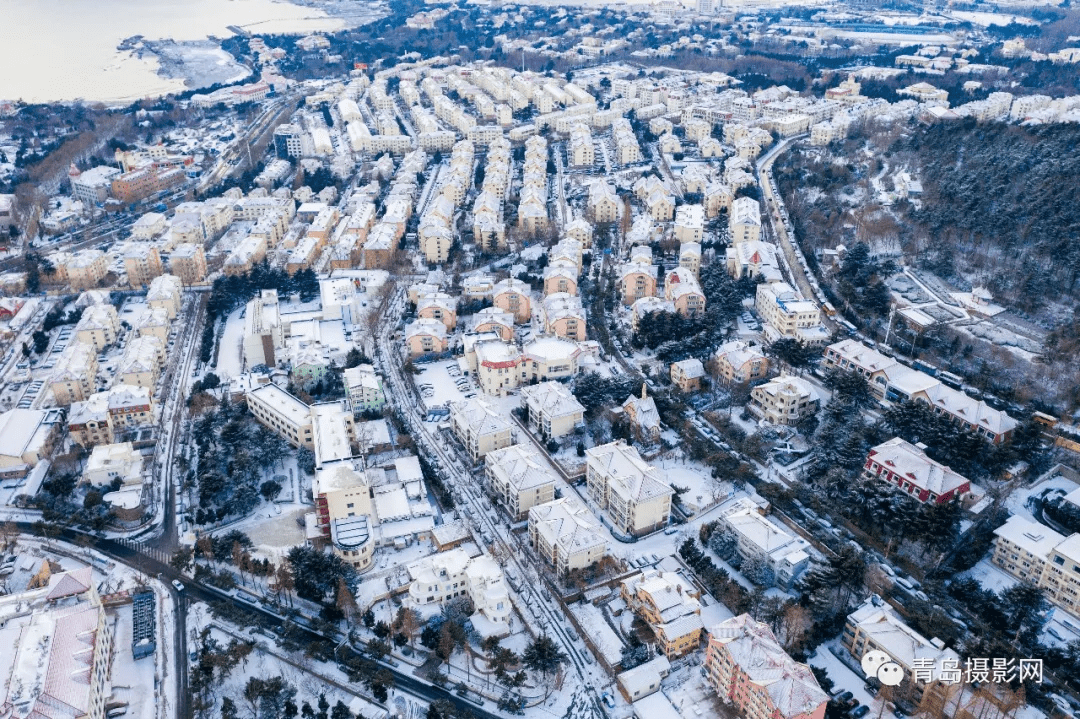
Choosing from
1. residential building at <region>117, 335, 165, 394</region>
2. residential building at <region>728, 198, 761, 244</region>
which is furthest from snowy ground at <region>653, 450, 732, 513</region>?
residential building at <region>117, 335, 165, 394</region>

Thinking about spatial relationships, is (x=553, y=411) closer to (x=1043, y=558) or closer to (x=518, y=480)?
(x=518, y=480)

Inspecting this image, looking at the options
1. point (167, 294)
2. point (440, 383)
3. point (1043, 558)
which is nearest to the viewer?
point (1043, 558)

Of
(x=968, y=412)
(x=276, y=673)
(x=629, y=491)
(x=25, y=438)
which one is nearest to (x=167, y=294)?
(x=25, y=438)

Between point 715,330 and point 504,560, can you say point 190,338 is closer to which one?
point 504,560

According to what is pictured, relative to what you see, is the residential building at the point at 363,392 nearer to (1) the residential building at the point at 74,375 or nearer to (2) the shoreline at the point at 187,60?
(1) the residential building at the point at 74,375

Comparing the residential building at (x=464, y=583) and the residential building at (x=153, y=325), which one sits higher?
the residential building at (x=464, y=583)

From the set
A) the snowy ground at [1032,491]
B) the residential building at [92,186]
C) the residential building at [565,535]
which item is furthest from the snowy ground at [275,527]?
the residential building at [92,186]
